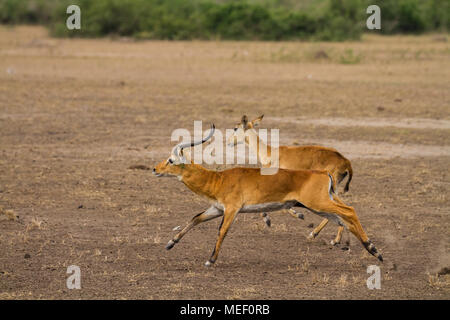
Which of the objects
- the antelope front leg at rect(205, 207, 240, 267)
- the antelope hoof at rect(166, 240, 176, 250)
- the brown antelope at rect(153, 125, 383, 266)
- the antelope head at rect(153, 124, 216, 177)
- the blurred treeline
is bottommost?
the antelope hoof at rect(166, 240, 176, 250)

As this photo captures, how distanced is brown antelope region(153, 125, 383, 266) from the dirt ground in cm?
50

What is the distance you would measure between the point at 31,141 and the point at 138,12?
86.7 feet

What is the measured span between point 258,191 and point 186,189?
362 cm

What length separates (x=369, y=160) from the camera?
13250 mm

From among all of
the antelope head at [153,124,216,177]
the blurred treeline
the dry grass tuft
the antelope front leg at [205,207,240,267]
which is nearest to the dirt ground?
the dry grass tuft

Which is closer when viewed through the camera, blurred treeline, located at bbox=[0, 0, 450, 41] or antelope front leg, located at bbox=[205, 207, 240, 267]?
antelope front leg, located at bbox=[205, 207, 240, 267]

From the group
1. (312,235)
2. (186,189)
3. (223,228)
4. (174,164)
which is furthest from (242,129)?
(223,228)

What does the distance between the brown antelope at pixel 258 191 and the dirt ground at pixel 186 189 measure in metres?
0.50

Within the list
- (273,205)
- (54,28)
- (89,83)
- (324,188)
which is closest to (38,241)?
(273,205)

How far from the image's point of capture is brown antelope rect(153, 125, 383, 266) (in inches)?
299

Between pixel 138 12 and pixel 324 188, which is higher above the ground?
pixel 138 12

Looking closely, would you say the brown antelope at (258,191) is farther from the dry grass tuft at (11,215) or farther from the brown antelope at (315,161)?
the dry grass tuft at (11,215)

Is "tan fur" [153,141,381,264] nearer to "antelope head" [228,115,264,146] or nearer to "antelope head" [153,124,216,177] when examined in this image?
"antelope head" [153,124,216,177]

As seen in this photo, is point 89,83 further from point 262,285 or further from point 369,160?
point 262,285
